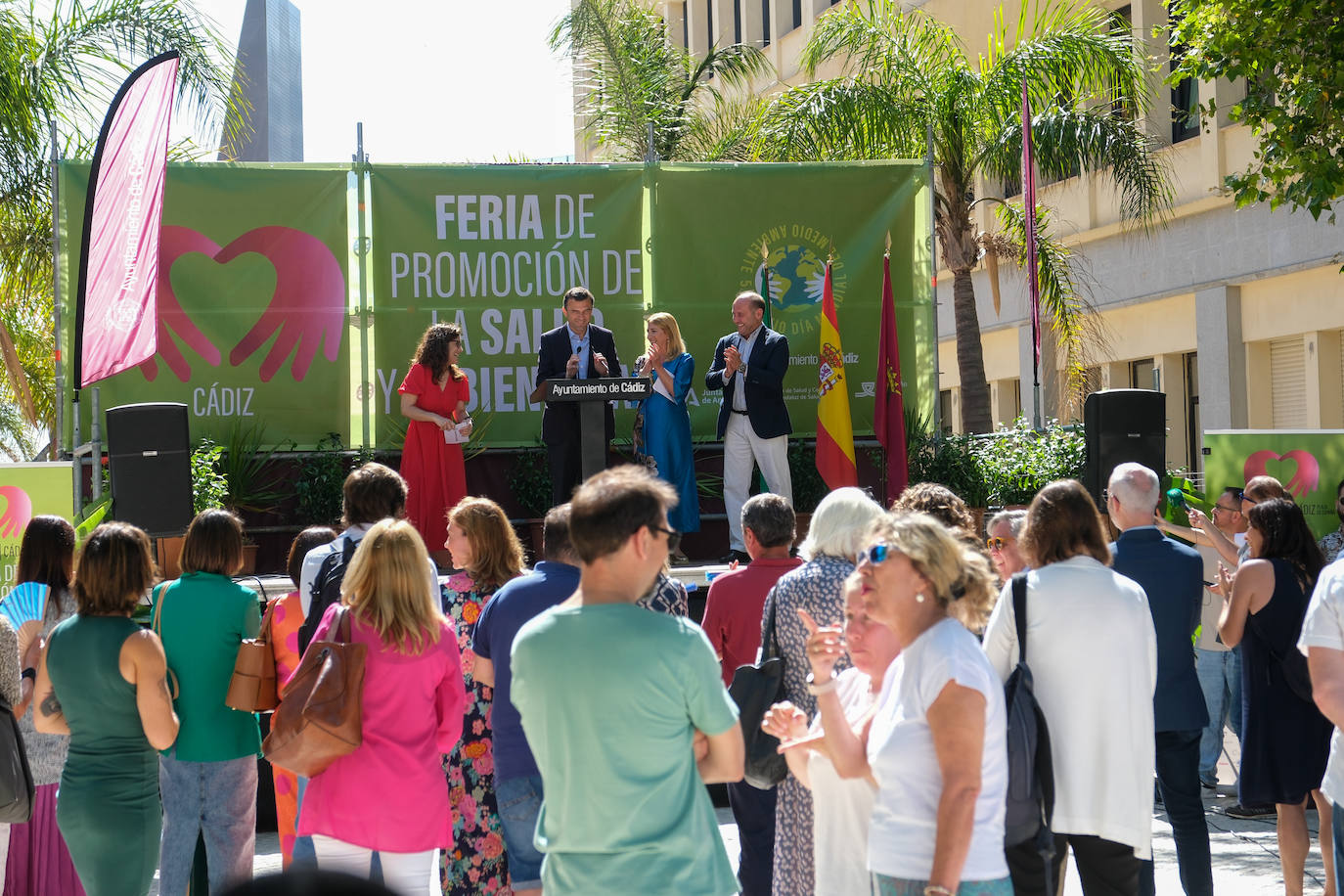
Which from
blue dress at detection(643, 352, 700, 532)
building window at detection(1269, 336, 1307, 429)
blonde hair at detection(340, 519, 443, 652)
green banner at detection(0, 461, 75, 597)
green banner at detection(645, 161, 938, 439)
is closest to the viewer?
blonde hair at detection(340, 519, 443, 652)

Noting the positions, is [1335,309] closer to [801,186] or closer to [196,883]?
[801,186]

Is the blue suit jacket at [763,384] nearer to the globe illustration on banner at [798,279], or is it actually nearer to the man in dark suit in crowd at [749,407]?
the man in dark suit in crowd at [749,407]

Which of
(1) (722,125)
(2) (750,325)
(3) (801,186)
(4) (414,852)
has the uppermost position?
(1) (722,125)

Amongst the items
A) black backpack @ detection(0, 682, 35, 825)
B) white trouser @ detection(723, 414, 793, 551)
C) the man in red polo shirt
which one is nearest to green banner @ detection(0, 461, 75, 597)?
black backpack @ detection(0, 682, 35, 825)

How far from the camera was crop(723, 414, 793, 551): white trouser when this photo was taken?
34.0 feet

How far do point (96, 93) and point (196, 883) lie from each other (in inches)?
448

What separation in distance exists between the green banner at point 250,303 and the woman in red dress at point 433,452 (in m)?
1.89

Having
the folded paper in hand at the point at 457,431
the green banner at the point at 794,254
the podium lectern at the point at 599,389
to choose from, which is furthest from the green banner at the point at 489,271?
the podium lectern at the point at 599,389

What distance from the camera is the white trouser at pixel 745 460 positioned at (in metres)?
10.4

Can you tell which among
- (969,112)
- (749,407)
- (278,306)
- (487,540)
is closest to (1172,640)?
(487,540)

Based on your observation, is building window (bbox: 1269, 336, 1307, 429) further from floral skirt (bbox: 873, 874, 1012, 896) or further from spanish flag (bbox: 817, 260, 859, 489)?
floral skirt (bbox: 873, 874, 1012, 896)

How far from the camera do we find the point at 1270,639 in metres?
6.05

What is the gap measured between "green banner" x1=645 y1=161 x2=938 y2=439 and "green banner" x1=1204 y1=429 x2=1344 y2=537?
283cm

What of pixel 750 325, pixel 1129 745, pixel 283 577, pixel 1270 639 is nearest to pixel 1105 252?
pixel 750 325
